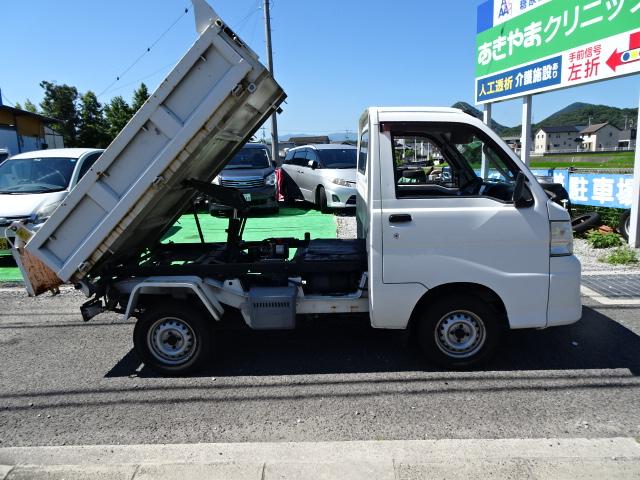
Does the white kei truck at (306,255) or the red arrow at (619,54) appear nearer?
the white kei truck at (306,255)

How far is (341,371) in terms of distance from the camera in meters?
4.19

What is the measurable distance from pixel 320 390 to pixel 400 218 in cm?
153

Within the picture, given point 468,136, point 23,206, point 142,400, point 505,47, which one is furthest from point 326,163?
point 142,400

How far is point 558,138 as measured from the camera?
11056 cm

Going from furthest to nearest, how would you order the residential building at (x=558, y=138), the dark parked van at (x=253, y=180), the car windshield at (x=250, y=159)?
the residential building at (x=558, y=138) < the car windshield at (x=250, y=159) < the dark parked van at (x=253, y=180)

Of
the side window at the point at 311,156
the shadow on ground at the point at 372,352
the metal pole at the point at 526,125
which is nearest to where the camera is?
the shadow on ground at the point at 372,352

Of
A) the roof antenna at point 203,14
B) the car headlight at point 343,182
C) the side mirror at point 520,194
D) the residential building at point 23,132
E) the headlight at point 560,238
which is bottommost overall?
the headlight at point 560,238

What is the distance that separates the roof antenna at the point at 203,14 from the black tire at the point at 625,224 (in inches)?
327

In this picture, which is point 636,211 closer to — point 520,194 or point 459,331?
point 520,194

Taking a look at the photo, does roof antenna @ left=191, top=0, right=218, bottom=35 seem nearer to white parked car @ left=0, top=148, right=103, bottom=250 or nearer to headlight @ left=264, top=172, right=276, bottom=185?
white parked car @ left=0, top=148, right=103, bottom=250

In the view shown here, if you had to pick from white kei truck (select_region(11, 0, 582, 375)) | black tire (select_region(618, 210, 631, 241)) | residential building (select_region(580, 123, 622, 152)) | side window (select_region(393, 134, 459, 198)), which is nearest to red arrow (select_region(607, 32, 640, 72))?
black tire (select_region(618, 210, 631, 241))

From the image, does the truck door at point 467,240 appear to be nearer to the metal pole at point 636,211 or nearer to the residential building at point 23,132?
the metal pole at point 636,211

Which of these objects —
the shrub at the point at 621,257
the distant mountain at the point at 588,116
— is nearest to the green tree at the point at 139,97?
the shrub at the point at 621,257

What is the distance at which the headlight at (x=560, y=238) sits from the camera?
3.87 meters
